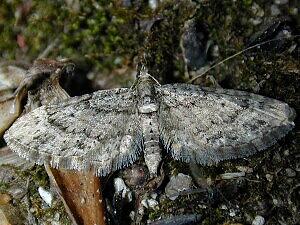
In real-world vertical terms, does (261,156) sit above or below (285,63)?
below

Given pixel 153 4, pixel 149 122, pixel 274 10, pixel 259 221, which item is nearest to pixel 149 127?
pixel 149 122

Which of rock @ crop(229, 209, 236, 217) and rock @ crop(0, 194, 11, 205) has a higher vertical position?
rock @ crop(0, 194, 11, 205)

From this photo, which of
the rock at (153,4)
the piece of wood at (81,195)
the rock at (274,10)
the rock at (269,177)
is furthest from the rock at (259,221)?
the rock at (153,4)

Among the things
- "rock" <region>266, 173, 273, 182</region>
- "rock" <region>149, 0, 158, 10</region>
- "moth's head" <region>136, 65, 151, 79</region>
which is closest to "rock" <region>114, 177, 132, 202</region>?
"moth's head" <region>136, 65, 151, 79</region>

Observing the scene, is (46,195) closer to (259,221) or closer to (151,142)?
(151,142)

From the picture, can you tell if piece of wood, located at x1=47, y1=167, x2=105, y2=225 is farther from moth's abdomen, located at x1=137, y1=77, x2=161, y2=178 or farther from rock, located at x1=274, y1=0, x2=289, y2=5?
rock, located at x1=274, y1=0, x2=289, y2=5

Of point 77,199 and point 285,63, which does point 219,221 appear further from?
point 285,63

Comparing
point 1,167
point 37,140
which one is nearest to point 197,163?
point 37,140
